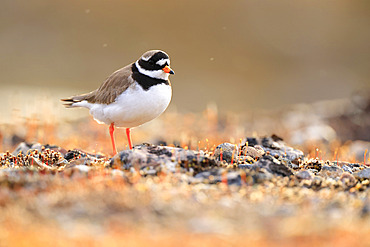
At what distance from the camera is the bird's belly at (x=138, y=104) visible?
6504mm

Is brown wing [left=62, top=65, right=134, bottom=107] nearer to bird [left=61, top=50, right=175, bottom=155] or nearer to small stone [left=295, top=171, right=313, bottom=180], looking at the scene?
bird [left=61, top=50, right=175, bottom=155]

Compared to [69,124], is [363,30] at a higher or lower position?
higher

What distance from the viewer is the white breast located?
6.50 metres

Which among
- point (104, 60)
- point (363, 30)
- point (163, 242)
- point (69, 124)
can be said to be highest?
point (363, 30)

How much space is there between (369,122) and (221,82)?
30.2 ft

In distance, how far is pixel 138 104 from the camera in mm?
6520

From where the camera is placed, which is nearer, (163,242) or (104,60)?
(163,242)

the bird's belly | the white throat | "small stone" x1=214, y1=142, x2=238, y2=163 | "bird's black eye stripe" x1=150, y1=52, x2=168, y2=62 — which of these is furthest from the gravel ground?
"bird's black eye stripe" x1=150, y1=52, x2=168, y2=62

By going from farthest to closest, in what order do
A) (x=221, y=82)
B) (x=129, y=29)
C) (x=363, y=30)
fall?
(x=363, y=30)
(x=129, y=29)
(x=221, y=82)

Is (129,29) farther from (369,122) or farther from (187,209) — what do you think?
(187,209)

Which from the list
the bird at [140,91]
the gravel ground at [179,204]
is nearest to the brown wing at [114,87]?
the bird at [140,91]

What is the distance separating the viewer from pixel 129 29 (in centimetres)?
2672

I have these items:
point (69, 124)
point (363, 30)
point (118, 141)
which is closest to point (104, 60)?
point (69, 124)

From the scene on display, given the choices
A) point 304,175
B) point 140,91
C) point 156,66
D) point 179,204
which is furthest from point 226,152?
point 179,204
